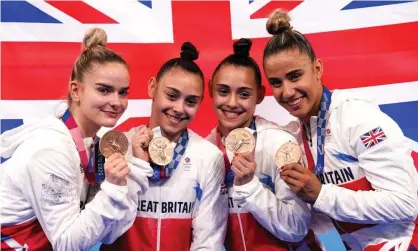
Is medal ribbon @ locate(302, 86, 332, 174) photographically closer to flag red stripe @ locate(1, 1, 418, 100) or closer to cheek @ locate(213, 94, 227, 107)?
cheek @ locate(213, 94, 227, 107)

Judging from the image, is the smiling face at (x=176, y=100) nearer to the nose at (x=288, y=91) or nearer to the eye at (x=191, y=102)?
the eye at (x=191, y=102)

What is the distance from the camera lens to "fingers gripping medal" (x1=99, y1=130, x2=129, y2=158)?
2475mm

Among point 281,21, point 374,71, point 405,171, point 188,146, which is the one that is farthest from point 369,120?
point 374,71

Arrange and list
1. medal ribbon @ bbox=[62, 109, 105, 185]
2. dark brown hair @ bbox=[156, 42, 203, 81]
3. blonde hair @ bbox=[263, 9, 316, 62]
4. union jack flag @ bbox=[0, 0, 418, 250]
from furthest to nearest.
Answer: union jack flag @ bbox=[0, 0, 418, 250] < dark brown hair @ bbox=[156, 42, 203, 81] < blonde hair @ bbox=[263, 9, 316, 62] < medal ribbon @ bbox=[62, 109, 105, 185]

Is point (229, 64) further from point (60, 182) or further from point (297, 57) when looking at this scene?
point (60, 182)

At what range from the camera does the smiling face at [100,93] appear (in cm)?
260

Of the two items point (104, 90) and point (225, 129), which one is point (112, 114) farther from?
point (225, 129)

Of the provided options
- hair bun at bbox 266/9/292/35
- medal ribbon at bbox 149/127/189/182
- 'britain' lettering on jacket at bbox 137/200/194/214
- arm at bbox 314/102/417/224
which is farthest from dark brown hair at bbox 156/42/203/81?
arm at bbox 314/102/417/224

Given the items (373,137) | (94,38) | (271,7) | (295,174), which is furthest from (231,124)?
(271,7)

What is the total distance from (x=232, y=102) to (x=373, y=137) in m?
0.80

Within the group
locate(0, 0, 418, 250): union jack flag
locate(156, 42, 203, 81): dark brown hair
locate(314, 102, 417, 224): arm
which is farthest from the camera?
locate(0, 0, 418, 250): union jack flag

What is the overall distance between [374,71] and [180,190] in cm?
193

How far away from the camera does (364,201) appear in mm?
2455

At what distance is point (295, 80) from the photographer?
8.95ft
